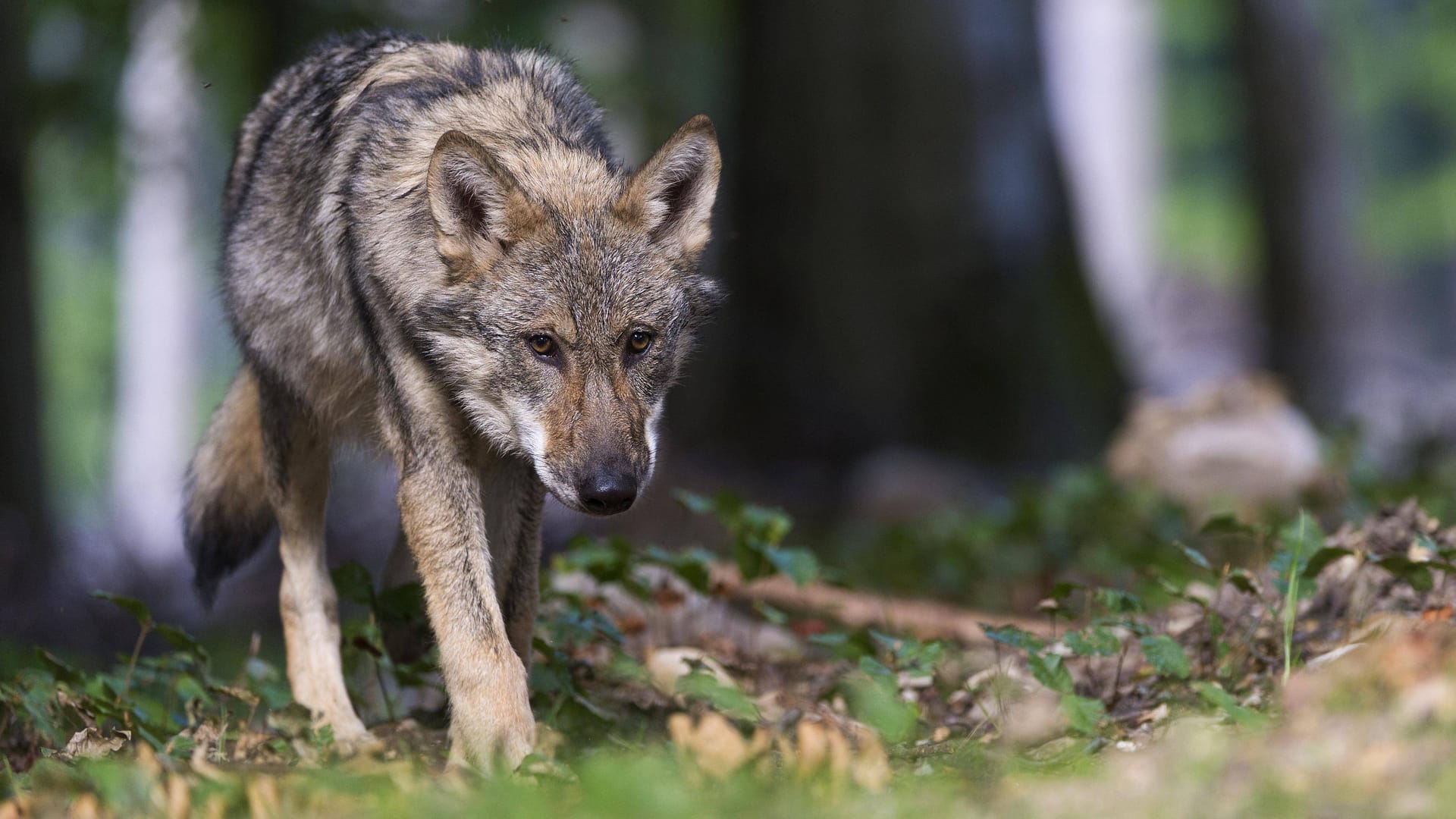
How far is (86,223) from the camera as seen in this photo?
28.6m

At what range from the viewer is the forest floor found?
279cm

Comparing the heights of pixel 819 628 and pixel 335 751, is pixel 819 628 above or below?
below

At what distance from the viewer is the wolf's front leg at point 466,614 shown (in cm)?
406

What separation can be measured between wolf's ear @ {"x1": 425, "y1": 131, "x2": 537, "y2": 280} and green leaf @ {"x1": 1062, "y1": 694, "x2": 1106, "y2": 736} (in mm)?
2102

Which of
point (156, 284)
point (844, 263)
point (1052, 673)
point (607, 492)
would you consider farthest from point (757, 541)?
point (156, 284)

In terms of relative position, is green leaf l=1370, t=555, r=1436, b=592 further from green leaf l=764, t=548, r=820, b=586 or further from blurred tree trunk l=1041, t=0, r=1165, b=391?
blurred tree trunk l=1041, t=0, r=1165, b=391

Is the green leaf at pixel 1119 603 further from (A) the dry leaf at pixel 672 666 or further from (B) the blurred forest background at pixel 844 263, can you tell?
(B) the blurred forest background at pixel 844 263

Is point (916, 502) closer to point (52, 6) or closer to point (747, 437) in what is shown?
point (747, 437)

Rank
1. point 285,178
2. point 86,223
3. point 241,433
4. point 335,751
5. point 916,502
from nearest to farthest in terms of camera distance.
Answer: point 335,751 → point 285,178 → point 241,433 → point 916,502 → point 86,223

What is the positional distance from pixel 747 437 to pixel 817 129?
2.75 metres

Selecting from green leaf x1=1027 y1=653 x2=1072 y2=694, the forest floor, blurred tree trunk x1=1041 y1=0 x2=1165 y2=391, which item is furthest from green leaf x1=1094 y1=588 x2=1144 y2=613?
blurred tree trunk x1=1041 y1=0 x2=1165 y2=391

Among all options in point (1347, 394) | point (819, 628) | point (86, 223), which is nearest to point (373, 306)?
point (819, 628)

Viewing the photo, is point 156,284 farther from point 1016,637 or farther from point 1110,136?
point 1016,637

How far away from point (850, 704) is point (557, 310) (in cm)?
147
